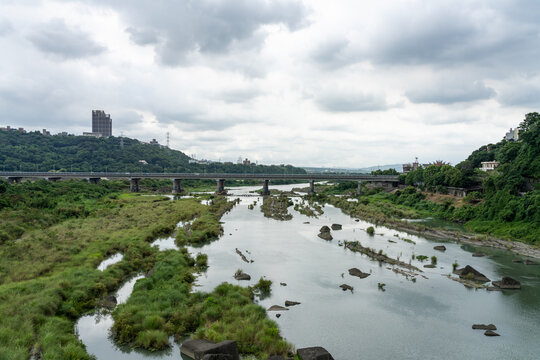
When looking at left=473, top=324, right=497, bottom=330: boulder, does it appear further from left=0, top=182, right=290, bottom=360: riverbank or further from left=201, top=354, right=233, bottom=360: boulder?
left=201, top=354, right=233, bottom=360: boulder

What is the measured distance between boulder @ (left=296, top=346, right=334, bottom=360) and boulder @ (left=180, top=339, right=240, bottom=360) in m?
3.22

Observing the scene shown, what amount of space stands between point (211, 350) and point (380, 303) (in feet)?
46.8

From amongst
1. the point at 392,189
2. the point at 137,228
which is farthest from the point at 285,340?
the point at 392,189

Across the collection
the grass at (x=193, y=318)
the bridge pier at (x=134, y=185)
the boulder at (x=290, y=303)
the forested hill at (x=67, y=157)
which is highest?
the forested hill at (x=67, y=157)

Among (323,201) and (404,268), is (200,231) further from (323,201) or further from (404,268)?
(323,201)

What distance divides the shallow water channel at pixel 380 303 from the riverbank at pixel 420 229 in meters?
2.96

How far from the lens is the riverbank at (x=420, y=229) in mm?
41188

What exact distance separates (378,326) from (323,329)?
3.71 m

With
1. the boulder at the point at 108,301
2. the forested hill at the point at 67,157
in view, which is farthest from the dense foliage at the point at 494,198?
the forested hill at the point at 67,157

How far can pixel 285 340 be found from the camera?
18.5 metres

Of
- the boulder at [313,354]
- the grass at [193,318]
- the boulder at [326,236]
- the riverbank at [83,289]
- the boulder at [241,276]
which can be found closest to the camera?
the boulder at [313,354]

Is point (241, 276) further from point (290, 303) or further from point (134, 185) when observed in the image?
point (134, 185)

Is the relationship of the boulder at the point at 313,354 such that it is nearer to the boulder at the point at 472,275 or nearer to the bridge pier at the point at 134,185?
the boulder at the point at 472,275

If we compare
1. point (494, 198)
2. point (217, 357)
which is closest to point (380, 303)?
point (217, 357)
